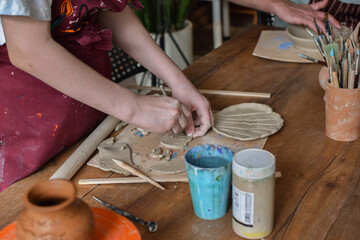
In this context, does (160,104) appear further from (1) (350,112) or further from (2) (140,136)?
(1) (350,112)

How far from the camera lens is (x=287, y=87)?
1592 mm

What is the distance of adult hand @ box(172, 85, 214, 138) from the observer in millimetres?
1280

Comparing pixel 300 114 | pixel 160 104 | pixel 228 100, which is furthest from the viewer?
pixel 228 100

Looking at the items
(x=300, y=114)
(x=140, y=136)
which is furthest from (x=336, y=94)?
(x=140, y=136)

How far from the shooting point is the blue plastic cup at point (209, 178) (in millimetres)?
879

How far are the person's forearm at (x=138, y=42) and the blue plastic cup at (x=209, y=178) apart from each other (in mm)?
497

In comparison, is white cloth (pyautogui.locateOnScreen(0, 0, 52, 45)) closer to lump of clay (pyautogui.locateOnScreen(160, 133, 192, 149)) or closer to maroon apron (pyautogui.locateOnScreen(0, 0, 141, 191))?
maroon apron (pyautogui.locateOnScreen(0, 0, 141, 191))

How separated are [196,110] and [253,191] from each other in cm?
54

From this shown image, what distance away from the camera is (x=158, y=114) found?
115cm

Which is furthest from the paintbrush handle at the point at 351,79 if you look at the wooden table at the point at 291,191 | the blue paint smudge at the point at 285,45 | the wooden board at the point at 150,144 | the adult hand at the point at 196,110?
the blue paint smudge at the point at 285,45

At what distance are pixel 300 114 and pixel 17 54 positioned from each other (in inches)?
34.4

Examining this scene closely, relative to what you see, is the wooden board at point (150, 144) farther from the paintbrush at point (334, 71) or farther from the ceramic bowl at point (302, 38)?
the ceramic bowl at point (302, 38)

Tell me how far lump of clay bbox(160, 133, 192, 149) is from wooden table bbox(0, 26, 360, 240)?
0.17 metres

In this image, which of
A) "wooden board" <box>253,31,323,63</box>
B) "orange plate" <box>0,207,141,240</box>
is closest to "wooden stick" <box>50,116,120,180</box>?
→ "orange plate" <box>0,207,141,240</box>
